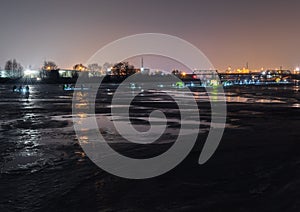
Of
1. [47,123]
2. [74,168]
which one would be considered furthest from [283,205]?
[47,123]

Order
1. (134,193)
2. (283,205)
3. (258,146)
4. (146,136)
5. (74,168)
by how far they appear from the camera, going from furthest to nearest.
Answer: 1. (146,136)
2. (258,146)
3. (74,168)
4. (134,193)
5. (283,205)

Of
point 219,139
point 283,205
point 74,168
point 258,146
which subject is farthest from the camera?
point 219,139

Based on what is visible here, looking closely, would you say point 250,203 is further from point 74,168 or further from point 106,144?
point 106,144

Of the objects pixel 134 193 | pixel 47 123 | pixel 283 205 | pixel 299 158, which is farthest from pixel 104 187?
pixel 47 123

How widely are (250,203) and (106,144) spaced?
7500 mm

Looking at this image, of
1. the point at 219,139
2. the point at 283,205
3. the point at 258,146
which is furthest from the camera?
the point at 219,139

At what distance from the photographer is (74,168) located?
10.4 metres

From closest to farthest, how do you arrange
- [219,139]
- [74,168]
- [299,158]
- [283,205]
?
[283,205] → [74,168] → [299,158] → [219,139]

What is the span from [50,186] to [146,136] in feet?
25.0

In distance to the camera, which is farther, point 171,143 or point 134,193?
point 171,143

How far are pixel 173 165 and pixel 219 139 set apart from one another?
466 cm

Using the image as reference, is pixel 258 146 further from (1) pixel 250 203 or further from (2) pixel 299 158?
(1) pixel 250 203

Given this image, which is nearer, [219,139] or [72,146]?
[72,146]

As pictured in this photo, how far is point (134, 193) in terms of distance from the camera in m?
8.18
